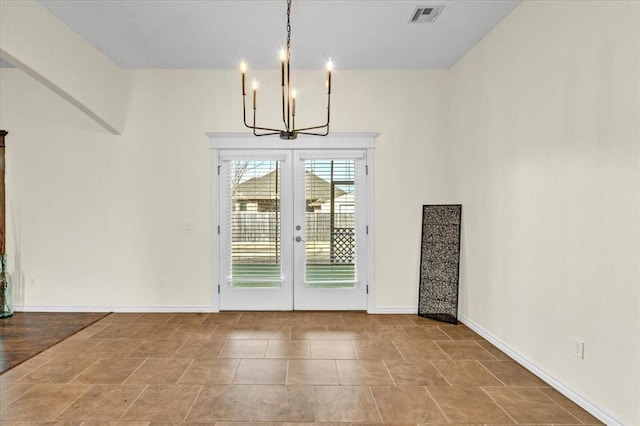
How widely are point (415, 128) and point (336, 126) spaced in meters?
0.99

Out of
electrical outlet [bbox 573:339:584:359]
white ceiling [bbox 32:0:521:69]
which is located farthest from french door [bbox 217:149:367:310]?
electrical outlet [bbox 573:339:584:359]

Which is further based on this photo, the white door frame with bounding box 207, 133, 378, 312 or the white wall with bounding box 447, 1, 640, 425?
the white door frame with bounding box 207, 133, 378, 312

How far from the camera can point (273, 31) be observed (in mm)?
3896

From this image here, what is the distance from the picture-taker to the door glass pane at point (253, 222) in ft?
16.6

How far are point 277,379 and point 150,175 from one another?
3143mm

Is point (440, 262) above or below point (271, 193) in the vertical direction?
below

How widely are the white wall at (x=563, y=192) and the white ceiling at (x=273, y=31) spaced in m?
0.45

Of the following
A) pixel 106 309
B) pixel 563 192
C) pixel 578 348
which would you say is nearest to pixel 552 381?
pixel 578 348

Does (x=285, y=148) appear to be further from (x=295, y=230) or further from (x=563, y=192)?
(x=563, y=192)

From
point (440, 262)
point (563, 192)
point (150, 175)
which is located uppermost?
point (150, 175)

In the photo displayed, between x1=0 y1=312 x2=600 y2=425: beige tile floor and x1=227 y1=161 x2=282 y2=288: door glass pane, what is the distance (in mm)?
890

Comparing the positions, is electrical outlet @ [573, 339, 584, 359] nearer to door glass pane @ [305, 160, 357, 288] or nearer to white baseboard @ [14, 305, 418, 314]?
white baseboard @ [14, 305, 418, 314]

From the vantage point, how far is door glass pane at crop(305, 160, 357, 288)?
507 cm

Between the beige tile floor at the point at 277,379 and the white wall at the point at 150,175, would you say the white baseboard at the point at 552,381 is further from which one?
the white wall at the point at 150,175
